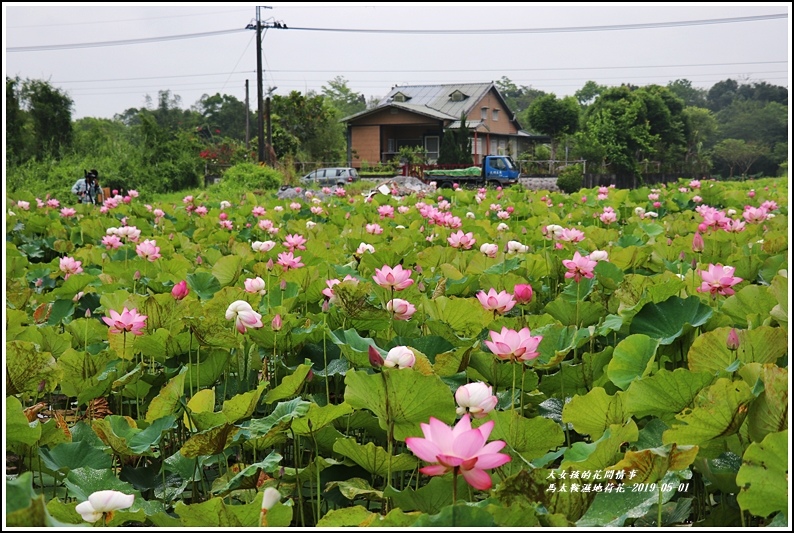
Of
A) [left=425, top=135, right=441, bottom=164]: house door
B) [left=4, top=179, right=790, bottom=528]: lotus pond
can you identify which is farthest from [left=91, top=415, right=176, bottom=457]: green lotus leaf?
[left=425, top=135, right=441, bottom=164]: house door

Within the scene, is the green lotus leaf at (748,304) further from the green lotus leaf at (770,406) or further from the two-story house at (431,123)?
the two-story house at (431,123)

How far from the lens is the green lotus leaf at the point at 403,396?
1070mm

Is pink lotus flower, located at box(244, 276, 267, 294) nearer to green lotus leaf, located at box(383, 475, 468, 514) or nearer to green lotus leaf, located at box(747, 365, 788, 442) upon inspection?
green lotus leaf, located at box(383, 475, 468, 514)

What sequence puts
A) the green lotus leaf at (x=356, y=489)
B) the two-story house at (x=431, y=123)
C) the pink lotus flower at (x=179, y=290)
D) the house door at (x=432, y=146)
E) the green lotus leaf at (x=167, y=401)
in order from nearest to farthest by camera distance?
the green lotus leaf at (x=356, y=489) < the green lotus leaf at (x=167, y=401) < the pink lotus flower at (x=179, y=290) < the two-story house at (x=431, y=123) < the house door at (x=432, y=146)

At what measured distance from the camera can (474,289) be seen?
226 centimetres

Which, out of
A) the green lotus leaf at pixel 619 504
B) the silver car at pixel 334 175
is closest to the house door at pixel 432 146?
the silver car at pixel 334 175

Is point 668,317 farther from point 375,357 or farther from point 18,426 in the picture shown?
point 18,426

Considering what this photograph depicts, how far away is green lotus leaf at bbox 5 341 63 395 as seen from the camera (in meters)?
1.40

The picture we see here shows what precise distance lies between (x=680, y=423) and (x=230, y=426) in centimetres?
68

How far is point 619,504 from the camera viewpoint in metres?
0.95

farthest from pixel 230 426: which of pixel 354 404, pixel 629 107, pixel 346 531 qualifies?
pixel 629 107

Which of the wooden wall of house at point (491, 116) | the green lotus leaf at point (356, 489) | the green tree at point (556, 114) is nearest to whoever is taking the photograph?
the green lotus leaf at point (356, 489)

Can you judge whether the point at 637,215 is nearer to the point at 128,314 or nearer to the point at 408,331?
the point at 408,331

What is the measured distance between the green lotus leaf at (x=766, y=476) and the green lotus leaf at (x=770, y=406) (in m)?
0.12
